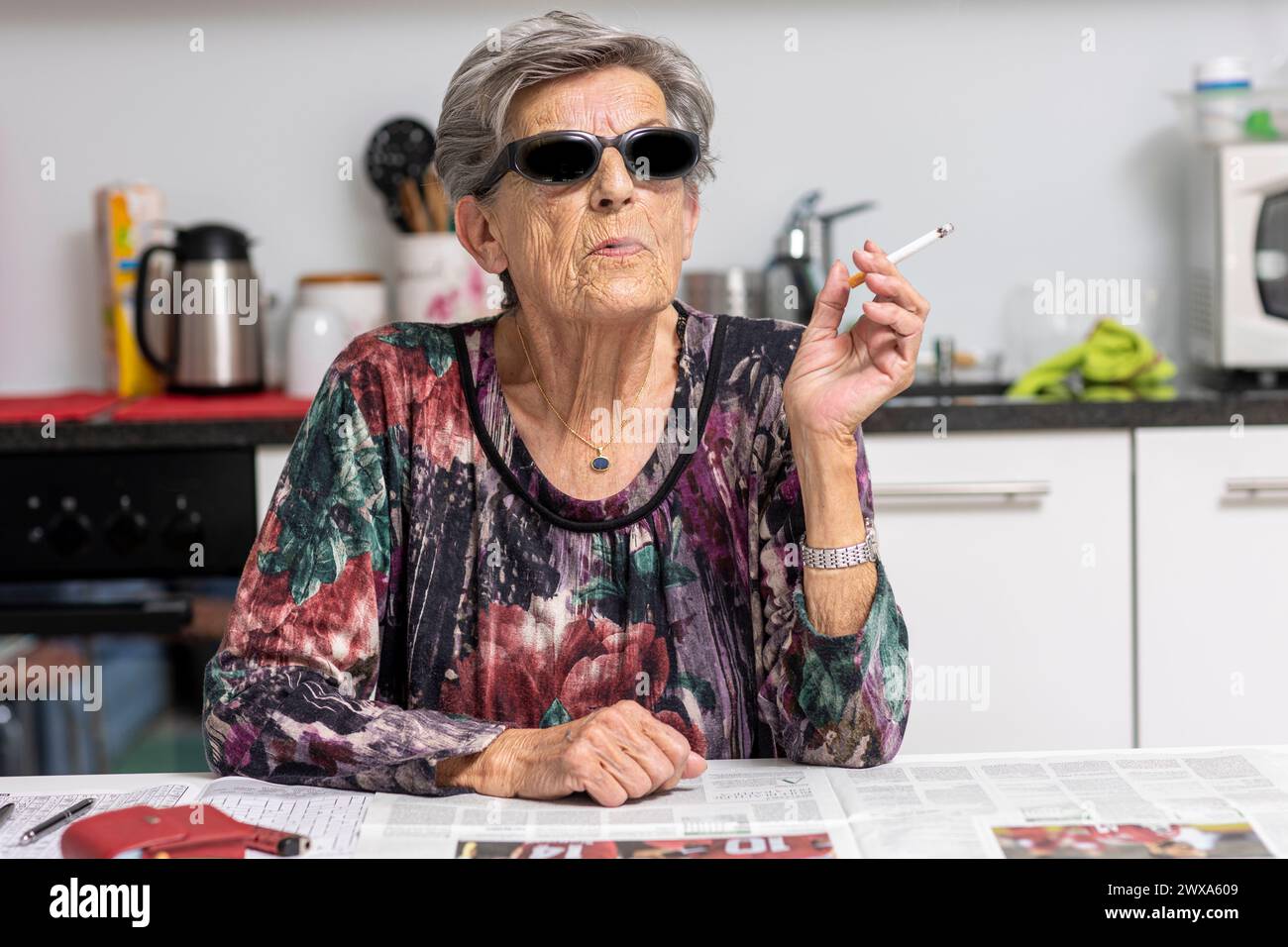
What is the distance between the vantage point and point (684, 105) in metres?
1.47

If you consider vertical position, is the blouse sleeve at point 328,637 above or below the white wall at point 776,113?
below

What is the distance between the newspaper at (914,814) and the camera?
0.95 m

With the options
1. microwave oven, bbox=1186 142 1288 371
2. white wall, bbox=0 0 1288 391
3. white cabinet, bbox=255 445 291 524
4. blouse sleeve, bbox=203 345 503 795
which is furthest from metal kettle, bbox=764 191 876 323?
blouse sleeve, bbox=203 345 503 795

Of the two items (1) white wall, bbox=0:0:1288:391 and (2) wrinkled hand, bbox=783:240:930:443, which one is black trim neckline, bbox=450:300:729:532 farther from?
(1) white wall, bbox=0:0:1288:391

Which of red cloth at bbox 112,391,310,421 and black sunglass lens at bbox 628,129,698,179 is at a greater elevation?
black sunglass lens at bbox 628,129,698,179

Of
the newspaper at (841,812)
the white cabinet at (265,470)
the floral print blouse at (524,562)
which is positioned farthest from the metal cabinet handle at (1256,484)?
the white cabinet at (265,470)

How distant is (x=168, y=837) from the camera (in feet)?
3.18

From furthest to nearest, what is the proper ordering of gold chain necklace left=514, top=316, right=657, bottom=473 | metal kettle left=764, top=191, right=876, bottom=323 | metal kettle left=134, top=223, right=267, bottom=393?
metal kettle left=764, top=191, right=876, bottom=323 < metal kettle left=134, top=223, right=267, bottom=393 < gold chain necklace left=514, top=316, right=657, bottom=473

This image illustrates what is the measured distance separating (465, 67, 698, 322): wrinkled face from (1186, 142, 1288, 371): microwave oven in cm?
144

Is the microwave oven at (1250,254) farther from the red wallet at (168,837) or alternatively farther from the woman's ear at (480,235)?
the red wallet at (168,837)

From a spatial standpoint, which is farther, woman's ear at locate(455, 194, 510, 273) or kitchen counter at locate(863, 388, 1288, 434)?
kitchen counter at locate(863, 388, 1288, 434)

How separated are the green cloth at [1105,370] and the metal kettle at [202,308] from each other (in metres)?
1.43

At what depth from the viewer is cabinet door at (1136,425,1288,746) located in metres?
2.27
